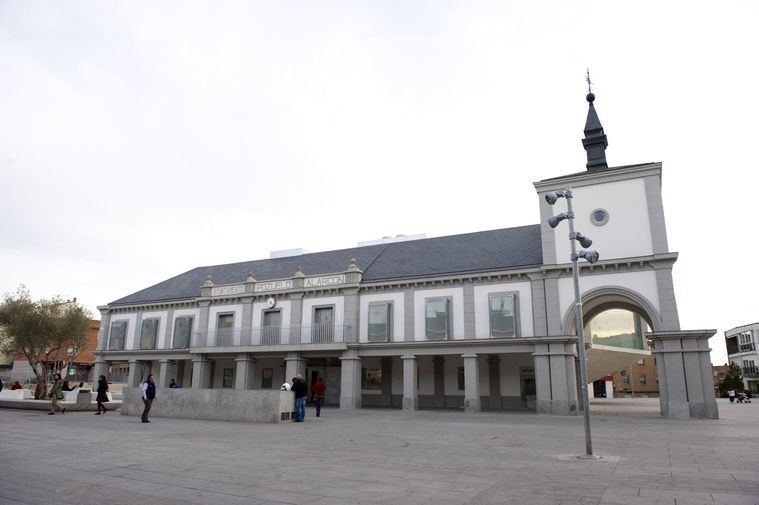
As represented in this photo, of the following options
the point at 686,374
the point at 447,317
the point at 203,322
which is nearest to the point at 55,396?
the point at 203,322

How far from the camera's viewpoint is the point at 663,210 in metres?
23.3

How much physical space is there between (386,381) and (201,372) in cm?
1231

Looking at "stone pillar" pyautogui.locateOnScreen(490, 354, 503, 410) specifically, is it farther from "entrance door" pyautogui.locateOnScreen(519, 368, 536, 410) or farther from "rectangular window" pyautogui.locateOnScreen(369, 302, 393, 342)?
"rectangular window" pyautogui.locateOnScreen(369, 302, 393, 342)

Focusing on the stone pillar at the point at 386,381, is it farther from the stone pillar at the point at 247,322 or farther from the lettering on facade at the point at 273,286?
the stone pillar at the point at 247,322

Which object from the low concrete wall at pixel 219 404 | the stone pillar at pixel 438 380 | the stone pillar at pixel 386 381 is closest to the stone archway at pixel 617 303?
the stone pillar at pixel 438 380

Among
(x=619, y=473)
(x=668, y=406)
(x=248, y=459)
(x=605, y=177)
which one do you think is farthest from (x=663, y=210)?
(x=248, y=459)

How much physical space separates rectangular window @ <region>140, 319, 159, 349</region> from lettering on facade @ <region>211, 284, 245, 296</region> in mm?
5548

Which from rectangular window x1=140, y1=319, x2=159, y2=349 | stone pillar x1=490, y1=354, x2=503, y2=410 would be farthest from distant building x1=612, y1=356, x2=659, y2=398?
rectangular window x1=140, y1=319, x2=159, y2=349

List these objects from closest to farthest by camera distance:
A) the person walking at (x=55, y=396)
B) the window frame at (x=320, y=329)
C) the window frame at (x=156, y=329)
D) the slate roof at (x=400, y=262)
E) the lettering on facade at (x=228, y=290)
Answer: the person walking at (x=55, y=396) < the slate roof at (x=400, y=262) < the window frame at (x=320, y=329) < the lettering on facade at (x=228, y=290) < the window frame at (x=156, y=329)

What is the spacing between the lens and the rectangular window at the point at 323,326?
29.7 m

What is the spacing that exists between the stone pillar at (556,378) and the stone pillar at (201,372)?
21110 mm

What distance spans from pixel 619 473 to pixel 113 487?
759cm

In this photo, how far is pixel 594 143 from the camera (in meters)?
27.2

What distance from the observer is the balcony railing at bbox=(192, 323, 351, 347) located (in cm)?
2947
